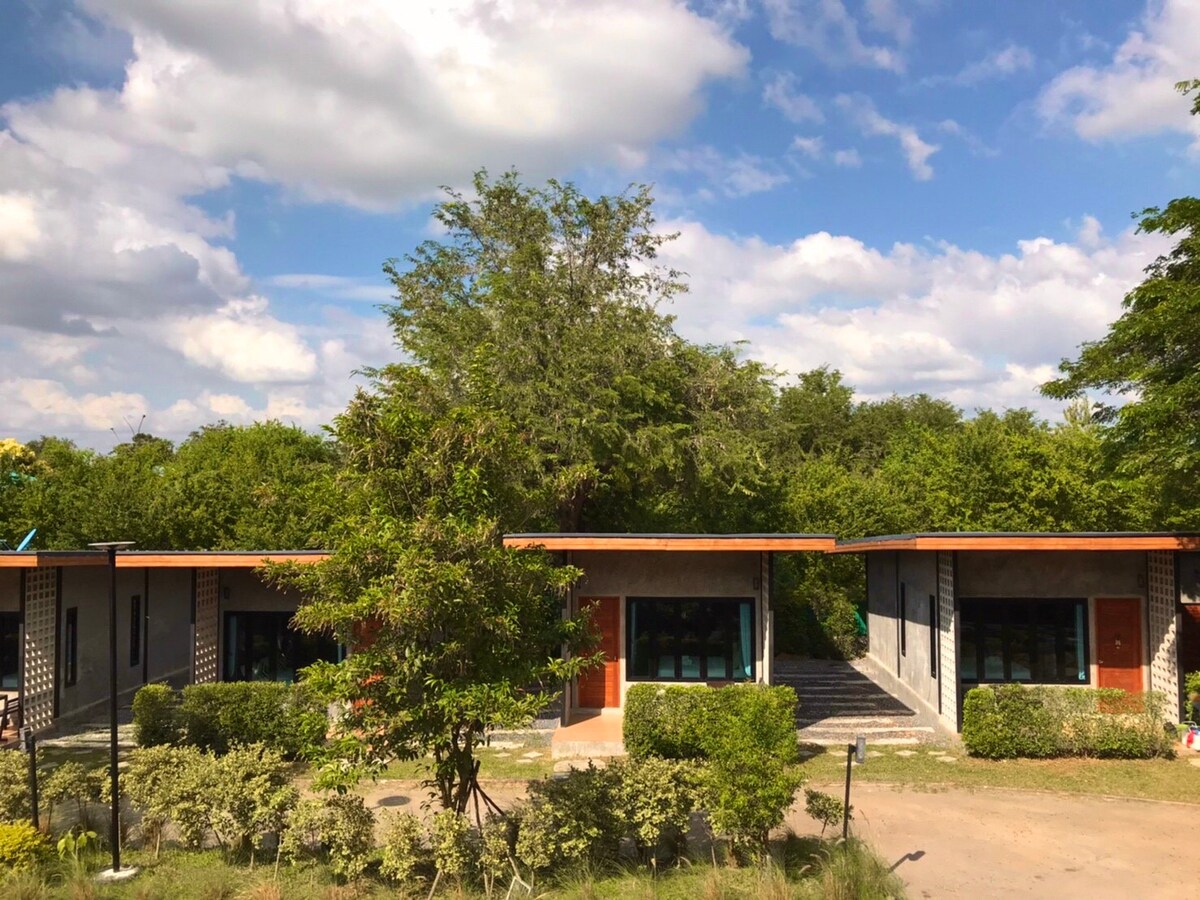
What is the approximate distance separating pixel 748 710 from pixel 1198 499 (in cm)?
1806

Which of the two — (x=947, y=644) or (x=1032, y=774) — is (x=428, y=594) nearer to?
(x=1032, y=774)

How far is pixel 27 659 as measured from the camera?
16.1 metres

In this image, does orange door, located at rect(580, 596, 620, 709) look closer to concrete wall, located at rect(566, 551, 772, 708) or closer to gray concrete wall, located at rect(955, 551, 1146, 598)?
concrete wall, located at rect(566, 551, 772, 708)

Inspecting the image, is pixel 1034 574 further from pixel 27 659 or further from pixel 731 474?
pixel 27 659

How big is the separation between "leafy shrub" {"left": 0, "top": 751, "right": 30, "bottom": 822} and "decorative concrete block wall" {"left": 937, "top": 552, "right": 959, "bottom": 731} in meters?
14.3

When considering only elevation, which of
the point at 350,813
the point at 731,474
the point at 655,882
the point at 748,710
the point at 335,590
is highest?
the point at 731,474

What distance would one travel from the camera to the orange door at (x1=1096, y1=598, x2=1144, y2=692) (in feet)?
54.7

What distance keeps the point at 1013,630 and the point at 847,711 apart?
3.71m

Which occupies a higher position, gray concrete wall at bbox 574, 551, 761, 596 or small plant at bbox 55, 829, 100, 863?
gray concrete wall at bbox 574, 551, 761, 596

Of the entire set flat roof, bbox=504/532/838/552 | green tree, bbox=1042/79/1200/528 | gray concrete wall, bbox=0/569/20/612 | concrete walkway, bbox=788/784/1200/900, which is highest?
green tree, bbox=1042/79/1200/528

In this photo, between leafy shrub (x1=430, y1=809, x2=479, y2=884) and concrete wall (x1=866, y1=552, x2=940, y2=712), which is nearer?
leafy shrub (x1=430, y1=809, x2=479, y2=884)

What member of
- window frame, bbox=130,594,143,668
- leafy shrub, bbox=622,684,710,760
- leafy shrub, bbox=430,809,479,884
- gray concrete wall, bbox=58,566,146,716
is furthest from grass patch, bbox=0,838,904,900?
window frame, bbox=130,594,143,668

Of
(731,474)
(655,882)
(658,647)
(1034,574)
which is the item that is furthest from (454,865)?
(731,474)

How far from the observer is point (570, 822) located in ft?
29.6
